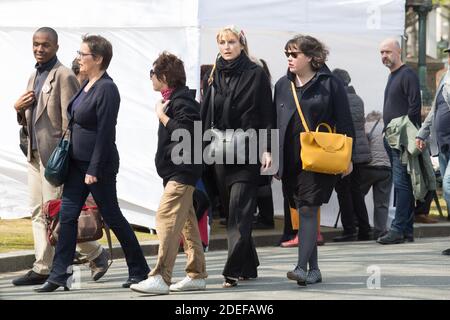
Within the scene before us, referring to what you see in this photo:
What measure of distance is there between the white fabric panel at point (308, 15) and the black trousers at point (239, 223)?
3.47 meters

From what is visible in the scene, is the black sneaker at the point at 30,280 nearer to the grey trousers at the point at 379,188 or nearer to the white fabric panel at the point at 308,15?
the white fabric panel at the point at 308,15

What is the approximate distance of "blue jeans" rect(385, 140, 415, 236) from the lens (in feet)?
42.3

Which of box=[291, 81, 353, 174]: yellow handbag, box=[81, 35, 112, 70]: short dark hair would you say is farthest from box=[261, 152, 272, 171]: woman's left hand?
box=[81, 35, 112, 70]: short dark hair

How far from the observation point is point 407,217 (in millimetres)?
13062

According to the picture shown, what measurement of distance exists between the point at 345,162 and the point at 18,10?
5.74 m

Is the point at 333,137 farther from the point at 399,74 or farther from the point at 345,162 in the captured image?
the point at 399,74

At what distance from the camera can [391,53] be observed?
12797 millimetres

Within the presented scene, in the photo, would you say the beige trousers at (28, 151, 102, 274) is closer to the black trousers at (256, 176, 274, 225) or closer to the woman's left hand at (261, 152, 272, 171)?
the woman's left hand at (261, 152, 272, 171)

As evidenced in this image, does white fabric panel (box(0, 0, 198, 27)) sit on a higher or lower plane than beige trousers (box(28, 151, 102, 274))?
higher

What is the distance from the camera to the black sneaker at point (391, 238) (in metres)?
13.0

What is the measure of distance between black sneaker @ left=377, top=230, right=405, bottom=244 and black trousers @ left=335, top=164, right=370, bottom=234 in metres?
0.56

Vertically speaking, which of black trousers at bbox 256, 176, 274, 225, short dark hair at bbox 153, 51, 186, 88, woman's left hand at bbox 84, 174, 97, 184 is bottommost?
black trousers at bbox 256, 176, 274, 225

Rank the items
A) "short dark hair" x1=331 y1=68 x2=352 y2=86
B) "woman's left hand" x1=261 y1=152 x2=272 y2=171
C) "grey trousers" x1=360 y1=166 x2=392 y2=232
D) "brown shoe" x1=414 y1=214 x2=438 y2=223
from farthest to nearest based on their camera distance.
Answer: "brown shoe" x1=414 y1=214 x2=438 y2=223
"grey trousers" x1=360 y1=166 x2=392 y2=232
"short dark hair" x1=331 y1=68 x2=352 y2=86
"woman's left hand" x1=261 y1=152 x2=272 y2=171

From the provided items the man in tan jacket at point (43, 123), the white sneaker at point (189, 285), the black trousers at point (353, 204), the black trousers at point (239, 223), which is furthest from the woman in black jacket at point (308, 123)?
the black trousers at point (353, 204)
